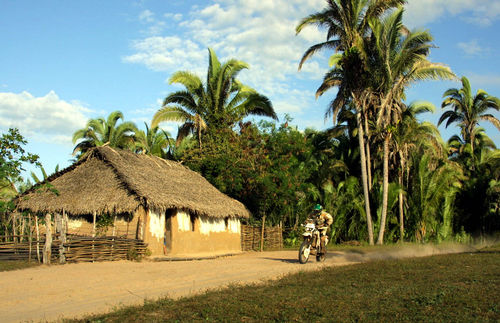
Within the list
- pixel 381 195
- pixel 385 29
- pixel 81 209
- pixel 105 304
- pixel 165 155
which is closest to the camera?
pixel 105 304

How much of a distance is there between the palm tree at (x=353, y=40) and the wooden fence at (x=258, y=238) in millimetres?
4424

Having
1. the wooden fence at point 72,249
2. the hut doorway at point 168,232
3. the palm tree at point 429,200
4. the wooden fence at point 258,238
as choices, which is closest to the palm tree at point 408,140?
the palm tree at point 429,200

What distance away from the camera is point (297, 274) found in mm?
10203

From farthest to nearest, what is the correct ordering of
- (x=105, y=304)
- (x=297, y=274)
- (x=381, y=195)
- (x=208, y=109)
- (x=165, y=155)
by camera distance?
(x=165, y=155), (x=208, y=109), (x=381, y=195), (x=297, y=274), (x=105, y=304)

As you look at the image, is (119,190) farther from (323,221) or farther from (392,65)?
(392,65)

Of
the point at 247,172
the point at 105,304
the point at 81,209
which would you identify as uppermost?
the point at 247,172

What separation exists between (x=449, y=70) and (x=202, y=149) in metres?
12.9

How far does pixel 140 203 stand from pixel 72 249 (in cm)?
292

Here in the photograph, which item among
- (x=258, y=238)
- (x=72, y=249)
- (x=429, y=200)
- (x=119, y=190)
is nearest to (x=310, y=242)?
(x=72, y=249)

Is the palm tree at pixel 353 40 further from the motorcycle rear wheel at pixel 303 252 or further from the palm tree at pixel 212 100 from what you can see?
the motorcycle rear wheel at pixel 303 252

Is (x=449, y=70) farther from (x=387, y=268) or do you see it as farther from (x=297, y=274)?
(x=297, y=274)

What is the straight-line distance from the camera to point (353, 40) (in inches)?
927

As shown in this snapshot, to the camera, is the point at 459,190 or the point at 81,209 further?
the point at 459,190

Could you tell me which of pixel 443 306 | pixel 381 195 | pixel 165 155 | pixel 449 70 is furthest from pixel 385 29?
pixel 443 306
